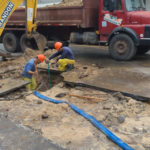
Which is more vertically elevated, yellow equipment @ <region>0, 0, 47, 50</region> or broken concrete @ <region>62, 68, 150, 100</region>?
yellow equipment @ <region>0, 0, 47, 50</region>

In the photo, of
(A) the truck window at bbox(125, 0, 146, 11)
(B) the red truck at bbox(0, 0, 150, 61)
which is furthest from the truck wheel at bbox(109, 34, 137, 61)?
(A) the truck window at bbox(125, 0, 146, 11)

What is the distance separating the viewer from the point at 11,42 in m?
10.6

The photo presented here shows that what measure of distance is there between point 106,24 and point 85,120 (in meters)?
5.34

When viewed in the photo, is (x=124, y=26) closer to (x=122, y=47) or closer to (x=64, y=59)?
(x=122, y=47)

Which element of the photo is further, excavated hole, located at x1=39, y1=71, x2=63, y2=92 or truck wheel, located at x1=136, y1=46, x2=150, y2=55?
truck wheel, located at x1=136, y1=46, x2=150, y2=55

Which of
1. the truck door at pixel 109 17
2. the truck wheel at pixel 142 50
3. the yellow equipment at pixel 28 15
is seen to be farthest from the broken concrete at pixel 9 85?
the truck wheel at pixel 142 50

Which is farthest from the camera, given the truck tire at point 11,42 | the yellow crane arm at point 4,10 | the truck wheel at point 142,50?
the truck tire at point 11,42

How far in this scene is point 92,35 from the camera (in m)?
7.97

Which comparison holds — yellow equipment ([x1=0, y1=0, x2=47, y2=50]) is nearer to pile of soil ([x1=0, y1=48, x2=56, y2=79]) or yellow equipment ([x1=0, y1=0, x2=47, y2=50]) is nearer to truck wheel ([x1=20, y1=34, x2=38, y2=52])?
truck wheel ([x1=20, y1=34, x2=38, y2=52])

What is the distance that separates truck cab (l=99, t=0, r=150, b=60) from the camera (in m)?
6.95

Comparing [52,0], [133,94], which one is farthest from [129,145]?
[52,0]

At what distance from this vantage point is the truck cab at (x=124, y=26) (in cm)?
695

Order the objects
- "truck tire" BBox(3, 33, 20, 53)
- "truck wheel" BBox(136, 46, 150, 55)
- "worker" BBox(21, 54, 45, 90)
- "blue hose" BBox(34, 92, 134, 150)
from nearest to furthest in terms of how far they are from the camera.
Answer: "blue hose" BBox(34, 92, 134, 150) → "worker" BBox(21, 54, 45, 90) → "truck wheel" BBox(136, 46, 150, 55) → "truck tire" BBox(3, 33, 20, 53)

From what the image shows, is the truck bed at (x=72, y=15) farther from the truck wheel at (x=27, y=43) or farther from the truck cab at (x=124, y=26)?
the truck wheel at (x=27, y=43)
